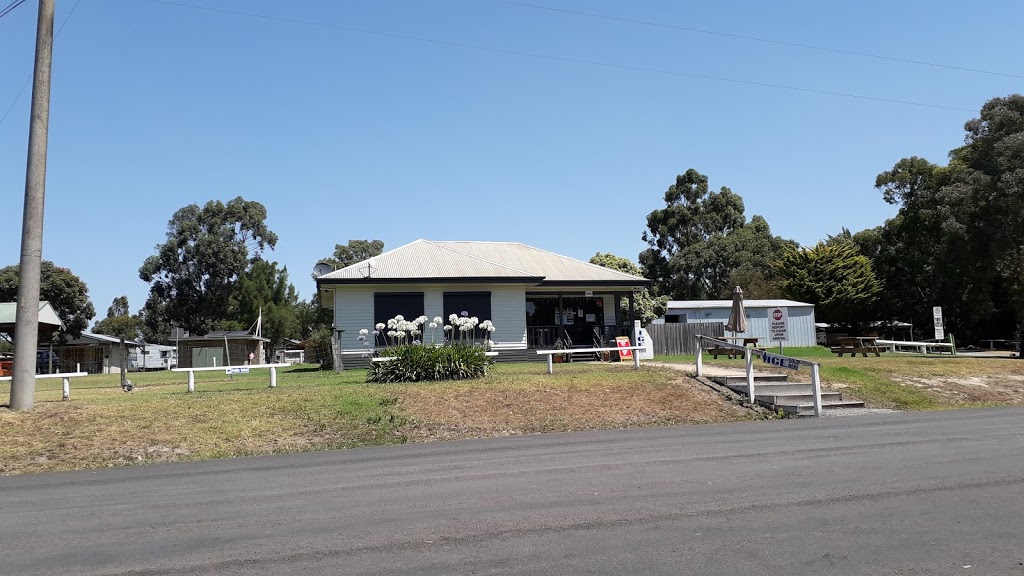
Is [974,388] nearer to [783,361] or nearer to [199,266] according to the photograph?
[783,361]

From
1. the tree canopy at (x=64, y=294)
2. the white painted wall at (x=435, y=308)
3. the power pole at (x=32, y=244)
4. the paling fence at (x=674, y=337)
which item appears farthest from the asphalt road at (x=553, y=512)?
the tree canopy at (x=64, y=294)

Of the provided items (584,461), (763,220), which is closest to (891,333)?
(763,220)

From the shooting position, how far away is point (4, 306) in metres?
37.0

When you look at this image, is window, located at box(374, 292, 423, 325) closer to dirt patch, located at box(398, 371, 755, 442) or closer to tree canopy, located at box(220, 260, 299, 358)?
dirt patch, located at box(398, 371, 755, 442)

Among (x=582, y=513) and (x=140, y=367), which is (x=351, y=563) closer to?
(x=582, y=513)

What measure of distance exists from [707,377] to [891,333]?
37.8 m

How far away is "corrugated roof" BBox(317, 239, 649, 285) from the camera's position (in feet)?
86.7

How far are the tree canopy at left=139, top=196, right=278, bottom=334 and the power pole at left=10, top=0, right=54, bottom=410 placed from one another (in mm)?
48054

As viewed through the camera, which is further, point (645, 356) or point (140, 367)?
point (140, 367)

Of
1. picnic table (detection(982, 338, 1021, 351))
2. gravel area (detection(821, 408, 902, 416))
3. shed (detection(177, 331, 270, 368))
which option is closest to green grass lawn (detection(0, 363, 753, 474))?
gravel area (detection(821, 408, 902, 416))

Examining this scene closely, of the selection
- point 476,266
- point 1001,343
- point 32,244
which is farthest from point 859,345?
A: point 32,244

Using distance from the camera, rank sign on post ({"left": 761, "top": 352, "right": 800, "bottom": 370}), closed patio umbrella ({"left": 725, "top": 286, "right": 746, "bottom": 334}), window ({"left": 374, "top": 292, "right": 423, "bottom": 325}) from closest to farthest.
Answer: sign on post ({"left": 761, "top": 352, "right": 800, "bottom": 370})
closed patio umbrella ({"left": 725, "top": 286, "right": 746, "bottom": 334})
window ({"left": 374, "top": 292, "right": 423, "bottom": 325})

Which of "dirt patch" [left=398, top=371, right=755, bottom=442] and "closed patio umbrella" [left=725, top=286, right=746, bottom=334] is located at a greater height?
"closed patio umbrella" [left=725, top=286, right=746, bottom=334]

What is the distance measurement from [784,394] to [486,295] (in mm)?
12757
